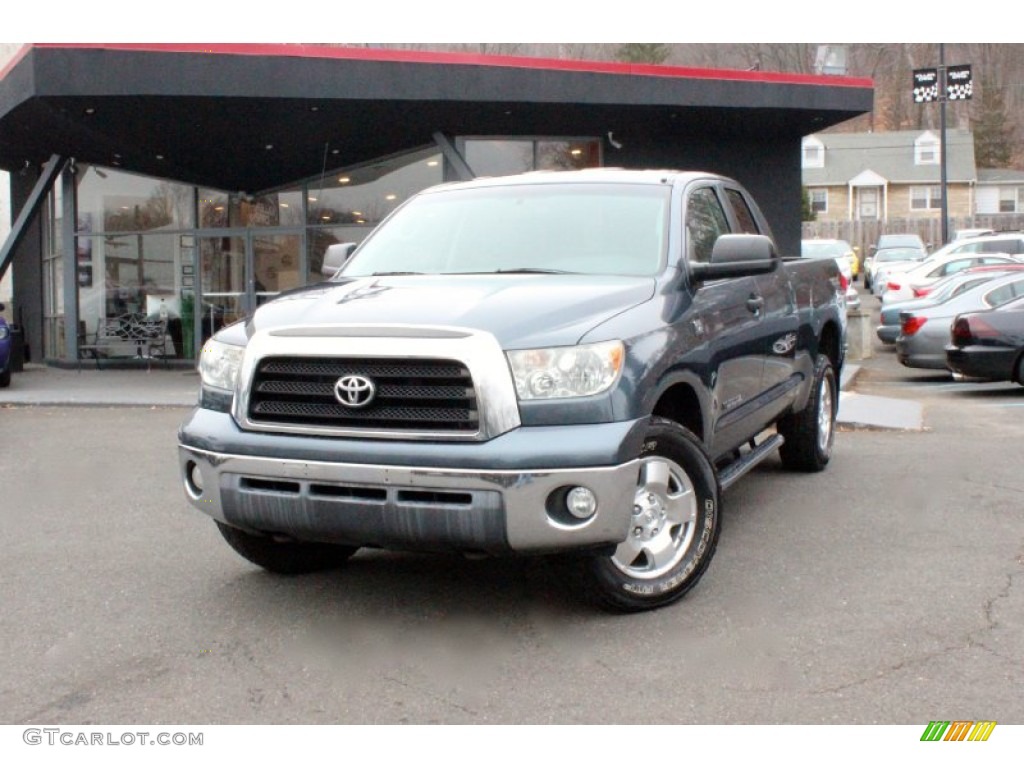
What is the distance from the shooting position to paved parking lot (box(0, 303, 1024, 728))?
3.90 m

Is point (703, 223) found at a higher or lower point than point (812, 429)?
higher

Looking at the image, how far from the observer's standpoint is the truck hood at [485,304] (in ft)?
14.7

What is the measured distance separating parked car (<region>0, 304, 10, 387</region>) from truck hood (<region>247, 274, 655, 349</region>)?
11.7m

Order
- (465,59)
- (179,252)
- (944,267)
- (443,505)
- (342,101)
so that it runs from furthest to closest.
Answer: (944,267) < (179,252) < (465,59) < (342,101) < (443,505)

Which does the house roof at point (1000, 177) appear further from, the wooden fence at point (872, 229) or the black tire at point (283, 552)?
the black tire at point (283, 552)

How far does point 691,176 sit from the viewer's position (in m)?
6.26

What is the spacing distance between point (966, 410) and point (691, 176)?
24.0ft

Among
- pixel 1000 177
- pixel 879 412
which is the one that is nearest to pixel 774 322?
pixel 879 412

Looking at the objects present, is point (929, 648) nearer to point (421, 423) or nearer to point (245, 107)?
point (421, 423)

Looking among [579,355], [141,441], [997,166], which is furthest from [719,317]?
[997,166]

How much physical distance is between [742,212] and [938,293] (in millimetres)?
13371

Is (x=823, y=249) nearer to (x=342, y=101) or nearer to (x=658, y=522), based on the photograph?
(x=342, y=101)

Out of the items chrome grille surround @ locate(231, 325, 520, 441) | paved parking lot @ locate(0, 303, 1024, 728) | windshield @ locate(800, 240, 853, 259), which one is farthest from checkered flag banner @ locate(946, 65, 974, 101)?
chrome grille surround @ locate(231, 325, 520, 441)

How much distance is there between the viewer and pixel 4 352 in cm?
1561
